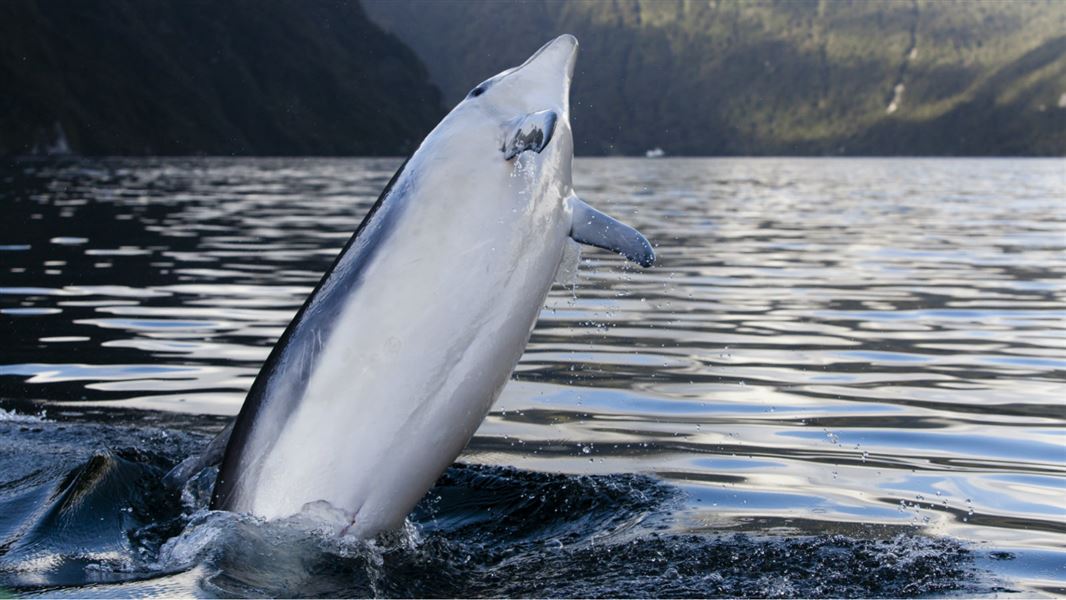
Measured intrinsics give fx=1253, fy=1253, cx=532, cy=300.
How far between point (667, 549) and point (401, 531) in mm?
1425

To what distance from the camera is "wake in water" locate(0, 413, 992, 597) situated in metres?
5.51

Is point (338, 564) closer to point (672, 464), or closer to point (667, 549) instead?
point (667, 549)

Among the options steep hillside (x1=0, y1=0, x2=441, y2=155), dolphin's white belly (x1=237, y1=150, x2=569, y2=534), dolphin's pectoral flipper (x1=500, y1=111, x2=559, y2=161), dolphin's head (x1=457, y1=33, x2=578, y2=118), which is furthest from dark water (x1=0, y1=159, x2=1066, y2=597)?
steep hillside (x1=0, y1=0, x2=441, y2=155)

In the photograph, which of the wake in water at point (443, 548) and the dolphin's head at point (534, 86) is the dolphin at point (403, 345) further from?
the dolphin's head at point (534, 86)

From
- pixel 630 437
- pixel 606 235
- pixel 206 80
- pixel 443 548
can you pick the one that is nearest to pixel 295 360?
pixel 443 548

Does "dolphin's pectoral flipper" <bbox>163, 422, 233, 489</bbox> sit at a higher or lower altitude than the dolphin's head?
lower

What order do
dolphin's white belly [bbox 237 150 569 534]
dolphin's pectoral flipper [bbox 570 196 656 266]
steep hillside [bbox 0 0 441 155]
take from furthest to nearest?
steep hillside [bbox 0 0 441 155] < dolphin's pectoral flipper [bbox 570 196 656 266] < dolphin's white belly [bbox 237 150 569 534]

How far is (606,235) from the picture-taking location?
616 centimetres

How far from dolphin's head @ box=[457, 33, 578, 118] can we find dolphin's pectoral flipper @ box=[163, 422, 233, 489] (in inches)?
78.6

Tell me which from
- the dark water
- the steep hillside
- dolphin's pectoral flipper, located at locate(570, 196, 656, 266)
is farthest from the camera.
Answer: the steep hillside

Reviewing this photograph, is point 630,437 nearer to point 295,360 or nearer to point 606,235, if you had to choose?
point 606,235

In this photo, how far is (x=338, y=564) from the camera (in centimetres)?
556

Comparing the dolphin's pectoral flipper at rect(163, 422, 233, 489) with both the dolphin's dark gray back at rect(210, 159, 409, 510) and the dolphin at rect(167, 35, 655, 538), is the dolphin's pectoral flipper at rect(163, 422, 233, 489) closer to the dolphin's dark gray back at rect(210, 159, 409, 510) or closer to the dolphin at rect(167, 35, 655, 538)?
the dolphin at rect(167, 35, 655, 538)

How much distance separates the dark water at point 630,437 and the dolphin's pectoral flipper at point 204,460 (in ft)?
0.99
